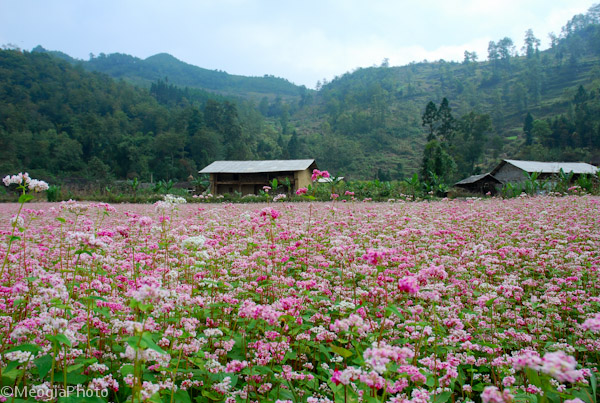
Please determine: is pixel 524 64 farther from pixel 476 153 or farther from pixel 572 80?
pixel 476 153

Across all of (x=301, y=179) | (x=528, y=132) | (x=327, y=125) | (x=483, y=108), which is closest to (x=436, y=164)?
(x=301, y=179)

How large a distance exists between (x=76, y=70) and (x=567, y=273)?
438 ft

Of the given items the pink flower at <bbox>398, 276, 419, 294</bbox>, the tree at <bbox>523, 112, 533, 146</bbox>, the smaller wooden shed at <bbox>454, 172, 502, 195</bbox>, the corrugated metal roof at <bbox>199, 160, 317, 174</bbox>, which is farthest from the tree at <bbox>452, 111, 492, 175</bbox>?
the pink flower at <bbox>398, 276, 419, 294</bbox>

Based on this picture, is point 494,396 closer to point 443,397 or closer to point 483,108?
point 443,397

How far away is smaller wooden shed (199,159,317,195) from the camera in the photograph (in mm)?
40375

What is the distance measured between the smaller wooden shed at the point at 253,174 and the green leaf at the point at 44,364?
37.1 metres

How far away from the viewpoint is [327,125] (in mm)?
113938

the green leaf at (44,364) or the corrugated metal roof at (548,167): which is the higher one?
the corrugated metal roof at (548,167)

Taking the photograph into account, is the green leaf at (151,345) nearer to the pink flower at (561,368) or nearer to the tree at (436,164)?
the pink flower at (561,368)

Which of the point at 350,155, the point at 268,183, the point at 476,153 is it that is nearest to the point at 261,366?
the point at 268,183

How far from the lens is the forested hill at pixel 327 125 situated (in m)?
67.8

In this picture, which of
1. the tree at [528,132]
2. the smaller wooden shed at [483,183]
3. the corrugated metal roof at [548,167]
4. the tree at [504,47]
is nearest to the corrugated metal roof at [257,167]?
the smaller wooden shed at [483,183]

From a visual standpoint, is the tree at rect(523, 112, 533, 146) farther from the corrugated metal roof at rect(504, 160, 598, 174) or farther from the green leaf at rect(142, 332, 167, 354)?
the green leaf at rect(142, 332, 167, 354)

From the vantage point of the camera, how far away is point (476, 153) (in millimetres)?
67875
